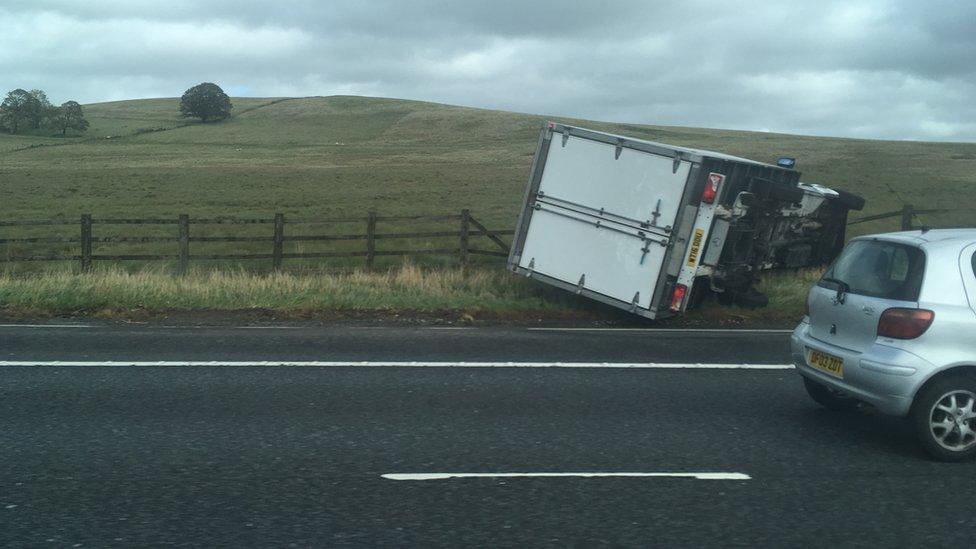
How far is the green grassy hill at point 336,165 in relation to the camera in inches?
1325

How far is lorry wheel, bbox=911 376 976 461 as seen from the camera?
19.8 ft

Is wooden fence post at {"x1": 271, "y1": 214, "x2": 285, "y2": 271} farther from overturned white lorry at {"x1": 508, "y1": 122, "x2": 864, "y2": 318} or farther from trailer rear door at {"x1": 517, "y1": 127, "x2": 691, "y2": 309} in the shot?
trailer rear door at {"x1": 517, "y1": 127, "x2": 691, "y2": 309}

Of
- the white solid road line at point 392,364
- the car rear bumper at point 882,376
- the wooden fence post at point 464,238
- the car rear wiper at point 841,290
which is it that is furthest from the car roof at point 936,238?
the wooden fence post at point 464,238

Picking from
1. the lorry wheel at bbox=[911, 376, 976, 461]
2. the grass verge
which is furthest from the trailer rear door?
the lorry wheel at bbox=[911, 376, 976, 461]

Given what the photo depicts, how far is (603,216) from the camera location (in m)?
12.4

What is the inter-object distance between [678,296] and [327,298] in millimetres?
5281

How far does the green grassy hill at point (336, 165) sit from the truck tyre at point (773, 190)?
44.1ft

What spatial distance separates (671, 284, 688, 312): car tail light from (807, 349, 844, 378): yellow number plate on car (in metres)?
4.83

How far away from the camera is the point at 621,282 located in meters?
12.2

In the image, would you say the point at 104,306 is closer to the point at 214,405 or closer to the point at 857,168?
the point at 214,405

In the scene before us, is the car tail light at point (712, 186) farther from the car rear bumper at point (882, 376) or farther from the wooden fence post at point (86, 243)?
the wooden fence post at point (86, 243)

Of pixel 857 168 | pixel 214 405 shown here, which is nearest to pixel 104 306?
pixel 214 405

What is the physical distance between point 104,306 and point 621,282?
7626mm

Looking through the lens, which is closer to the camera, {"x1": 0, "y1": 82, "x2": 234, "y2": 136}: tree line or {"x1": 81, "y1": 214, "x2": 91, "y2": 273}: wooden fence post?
{"x1": 81, "y1": 214, "x2": 91, "y2": 273}: wooden fence post
